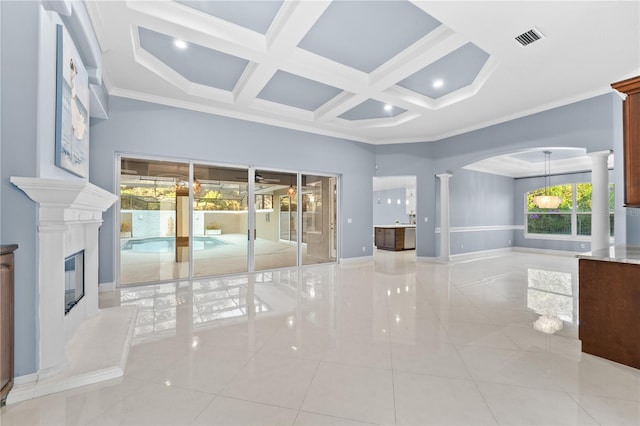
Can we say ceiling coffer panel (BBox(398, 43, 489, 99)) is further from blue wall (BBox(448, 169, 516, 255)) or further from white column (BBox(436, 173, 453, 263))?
blue wall (BBox(448, 169, 516, 255))

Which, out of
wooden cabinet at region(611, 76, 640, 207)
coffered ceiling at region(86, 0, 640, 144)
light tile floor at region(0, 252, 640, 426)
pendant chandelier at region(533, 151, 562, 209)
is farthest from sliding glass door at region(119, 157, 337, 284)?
pendant chandelier at region(533, 151, 562, 209)

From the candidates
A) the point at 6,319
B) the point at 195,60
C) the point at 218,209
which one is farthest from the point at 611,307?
the point at 218,209

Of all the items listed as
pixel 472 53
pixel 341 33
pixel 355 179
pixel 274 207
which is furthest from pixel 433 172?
pixel 341 33

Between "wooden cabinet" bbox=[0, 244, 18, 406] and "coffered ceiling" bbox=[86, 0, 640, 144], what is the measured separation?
8.79 feet

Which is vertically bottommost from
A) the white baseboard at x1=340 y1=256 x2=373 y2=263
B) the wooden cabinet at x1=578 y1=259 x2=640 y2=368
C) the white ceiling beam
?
the white baseboard at x1=340 y1=256 x2=373 y2=263

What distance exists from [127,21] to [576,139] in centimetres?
711

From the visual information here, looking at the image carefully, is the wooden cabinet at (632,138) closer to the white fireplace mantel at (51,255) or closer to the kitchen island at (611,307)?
the kitchen island at (611,307)

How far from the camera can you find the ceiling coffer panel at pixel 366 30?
3215mm

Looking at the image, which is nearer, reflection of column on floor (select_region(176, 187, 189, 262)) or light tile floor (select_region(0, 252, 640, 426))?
light tile floor (select_region(0, 252, 640, 426))

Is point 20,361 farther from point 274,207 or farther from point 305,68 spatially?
point 274,207

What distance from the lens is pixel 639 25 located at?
3.29m

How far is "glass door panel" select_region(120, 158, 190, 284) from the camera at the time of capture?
5336 millimetres

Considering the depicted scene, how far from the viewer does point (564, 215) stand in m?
9.83

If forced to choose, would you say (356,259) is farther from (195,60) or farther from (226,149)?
(195,60)
